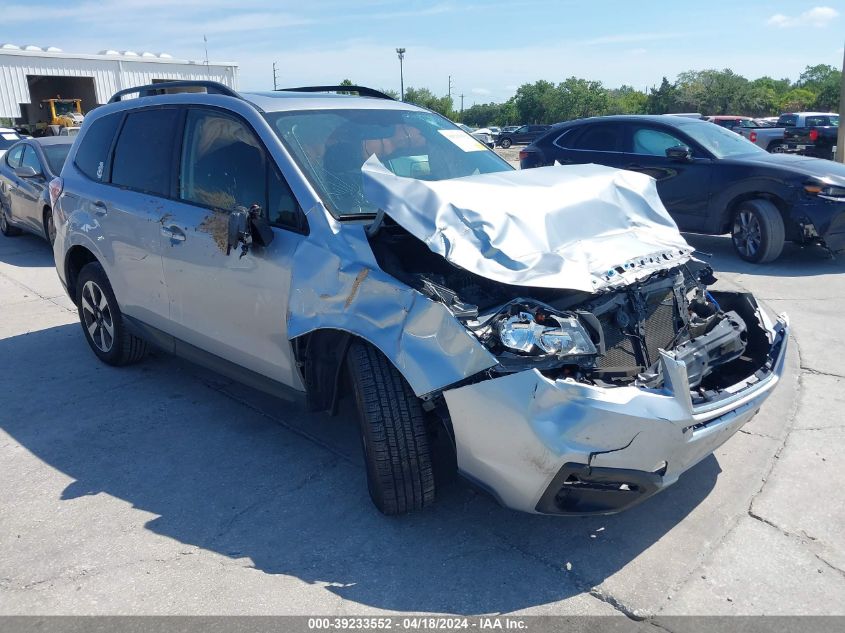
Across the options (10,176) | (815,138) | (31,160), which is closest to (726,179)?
(31,160)

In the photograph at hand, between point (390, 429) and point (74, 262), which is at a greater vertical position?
point (74, 262)

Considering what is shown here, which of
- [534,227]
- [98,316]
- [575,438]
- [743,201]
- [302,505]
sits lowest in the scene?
[302,505]

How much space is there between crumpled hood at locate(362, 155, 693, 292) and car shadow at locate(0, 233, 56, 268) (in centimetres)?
749

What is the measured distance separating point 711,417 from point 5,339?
586 cm

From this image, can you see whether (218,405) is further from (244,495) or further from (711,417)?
(711,417)

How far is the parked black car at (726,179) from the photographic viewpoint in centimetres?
791

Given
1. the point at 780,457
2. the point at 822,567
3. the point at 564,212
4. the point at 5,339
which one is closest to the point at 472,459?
the point at 564,212

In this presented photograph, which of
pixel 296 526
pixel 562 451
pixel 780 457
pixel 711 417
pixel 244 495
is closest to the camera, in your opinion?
pixel 562 451

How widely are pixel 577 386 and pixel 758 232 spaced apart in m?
6.72

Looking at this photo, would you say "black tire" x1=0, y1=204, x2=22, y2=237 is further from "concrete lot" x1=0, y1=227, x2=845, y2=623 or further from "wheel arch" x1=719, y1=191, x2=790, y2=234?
"wheel arch" x1=719, y1=191, x2=790, y2=234

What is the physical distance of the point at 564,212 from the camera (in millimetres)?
3426

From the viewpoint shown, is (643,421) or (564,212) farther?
(564,212)

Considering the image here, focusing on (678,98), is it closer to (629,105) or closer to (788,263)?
(629,105)

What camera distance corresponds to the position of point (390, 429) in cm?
303
